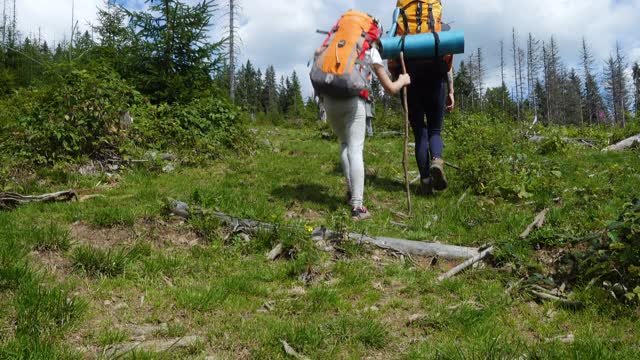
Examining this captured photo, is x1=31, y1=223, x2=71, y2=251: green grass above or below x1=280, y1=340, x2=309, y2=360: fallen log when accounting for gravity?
above

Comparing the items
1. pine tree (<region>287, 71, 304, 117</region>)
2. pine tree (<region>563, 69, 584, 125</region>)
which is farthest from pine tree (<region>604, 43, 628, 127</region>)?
pine tree (<region>287, 71, 304, 117</region>)

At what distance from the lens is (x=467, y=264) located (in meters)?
4.15

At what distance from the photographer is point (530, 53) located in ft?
307

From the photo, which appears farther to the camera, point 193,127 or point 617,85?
point 617,85

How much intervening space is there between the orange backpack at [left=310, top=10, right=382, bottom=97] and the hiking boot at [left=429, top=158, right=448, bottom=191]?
1670mm

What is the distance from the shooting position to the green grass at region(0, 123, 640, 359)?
9.25 ft

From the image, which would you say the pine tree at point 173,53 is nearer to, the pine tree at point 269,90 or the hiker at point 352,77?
the hiker at point 352,77

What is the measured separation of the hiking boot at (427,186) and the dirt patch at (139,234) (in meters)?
3.50

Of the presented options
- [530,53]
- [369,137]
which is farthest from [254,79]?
[369,137]

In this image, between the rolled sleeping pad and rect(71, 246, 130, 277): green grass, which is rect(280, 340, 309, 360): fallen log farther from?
the rolled sleeping pad

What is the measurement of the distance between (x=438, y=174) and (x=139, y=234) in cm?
396

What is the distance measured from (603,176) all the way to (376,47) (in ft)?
14.3

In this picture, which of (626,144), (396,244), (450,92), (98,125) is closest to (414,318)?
(396,244)

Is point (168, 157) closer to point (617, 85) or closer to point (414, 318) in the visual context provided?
point (414, 318)
